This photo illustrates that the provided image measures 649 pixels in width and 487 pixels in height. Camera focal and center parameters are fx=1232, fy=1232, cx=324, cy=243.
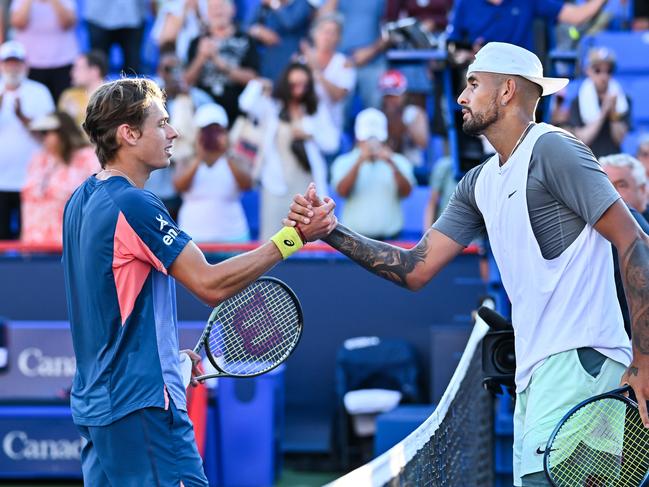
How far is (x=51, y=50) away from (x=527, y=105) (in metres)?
7.75

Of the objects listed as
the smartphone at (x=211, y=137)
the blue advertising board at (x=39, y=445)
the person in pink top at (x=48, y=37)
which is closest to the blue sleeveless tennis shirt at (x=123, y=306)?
the blue advertising board at (x=39, y=445)

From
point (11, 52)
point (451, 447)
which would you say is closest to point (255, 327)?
point (451, 447)

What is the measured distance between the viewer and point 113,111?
3.82m

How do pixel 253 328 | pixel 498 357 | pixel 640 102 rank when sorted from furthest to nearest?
pixel 640 102, pixel 253 328, pixel 498 357

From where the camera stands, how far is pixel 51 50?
11.2 m

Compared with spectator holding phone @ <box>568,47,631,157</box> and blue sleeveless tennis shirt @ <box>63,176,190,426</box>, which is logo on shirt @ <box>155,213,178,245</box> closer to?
blue sleeveless tennis shirt @ <box>63,176,190,426</box>

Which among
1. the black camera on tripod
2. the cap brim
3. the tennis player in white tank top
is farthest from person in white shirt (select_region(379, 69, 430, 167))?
the tennis player in white tank top

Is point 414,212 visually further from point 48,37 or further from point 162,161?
point 162,161

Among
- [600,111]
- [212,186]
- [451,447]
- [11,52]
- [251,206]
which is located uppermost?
[11,52]

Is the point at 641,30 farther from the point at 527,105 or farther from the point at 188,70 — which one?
the point at 527,105

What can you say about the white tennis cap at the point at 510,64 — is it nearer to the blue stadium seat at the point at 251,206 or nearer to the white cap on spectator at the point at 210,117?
the white cap on spectator at the point at 210,117

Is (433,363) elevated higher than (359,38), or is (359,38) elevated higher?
(359,38)

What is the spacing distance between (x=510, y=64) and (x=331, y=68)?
6.45 m

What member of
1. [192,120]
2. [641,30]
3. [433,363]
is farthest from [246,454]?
[641,30]
